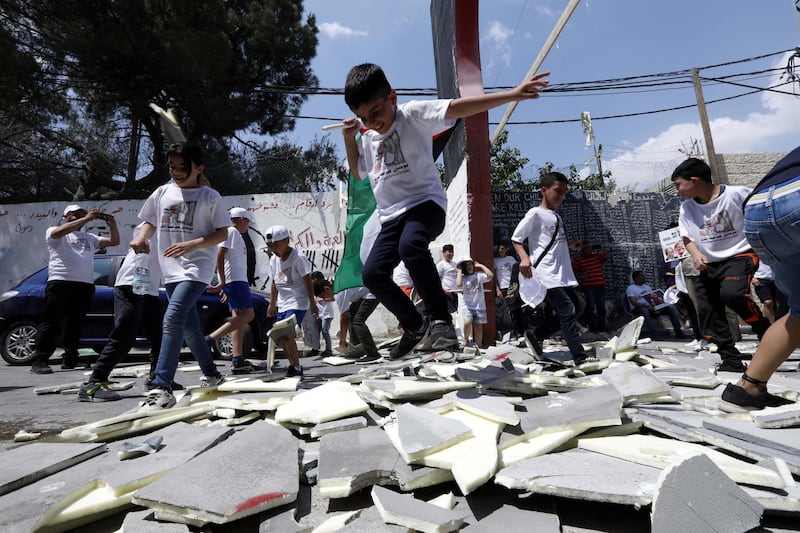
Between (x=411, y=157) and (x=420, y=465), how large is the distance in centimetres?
191

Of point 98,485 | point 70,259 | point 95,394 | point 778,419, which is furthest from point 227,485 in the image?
Result: point 70,259

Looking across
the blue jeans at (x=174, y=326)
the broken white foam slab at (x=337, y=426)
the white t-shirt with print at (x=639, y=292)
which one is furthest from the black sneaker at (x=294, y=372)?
the white t-shirt with print at (x=639, y=292)

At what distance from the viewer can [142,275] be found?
4.30m

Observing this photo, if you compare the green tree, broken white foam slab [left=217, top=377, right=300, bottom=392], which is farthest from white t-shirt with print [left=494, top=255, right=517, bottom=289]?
the green tree

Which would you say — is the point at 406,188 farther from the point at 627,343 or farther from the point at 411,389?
the point at 627,343

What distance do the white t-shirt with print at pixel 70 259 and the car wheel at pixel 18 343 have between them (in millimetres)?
2336

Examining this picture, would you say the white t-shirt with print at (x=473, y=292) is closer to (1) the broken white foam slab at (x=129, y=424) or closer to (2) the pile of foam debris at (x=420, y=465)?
(2) the pile of foam debris at (x=420, y=465)

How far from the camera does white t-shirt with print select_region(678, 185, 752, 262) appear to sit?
13.3 feet

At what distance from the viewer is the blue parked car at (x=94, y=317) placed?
717cm

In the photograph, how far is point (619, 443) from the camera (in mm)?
1893

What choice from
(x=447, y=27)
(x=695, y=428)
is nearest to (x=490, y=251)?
(x=447, y=27)

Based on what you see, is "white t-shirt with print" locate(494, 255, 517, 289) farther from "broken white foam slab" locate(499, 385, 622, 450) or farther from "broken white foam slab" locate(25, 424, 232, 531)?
"broken white foam slab" locate(25, 424, 232, 531)

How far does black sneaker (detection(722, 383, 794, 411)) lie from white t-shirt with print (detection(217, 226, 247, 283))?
4.36m

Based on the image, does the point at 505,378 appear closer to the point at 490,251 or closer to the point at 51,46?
the point at 490,251
